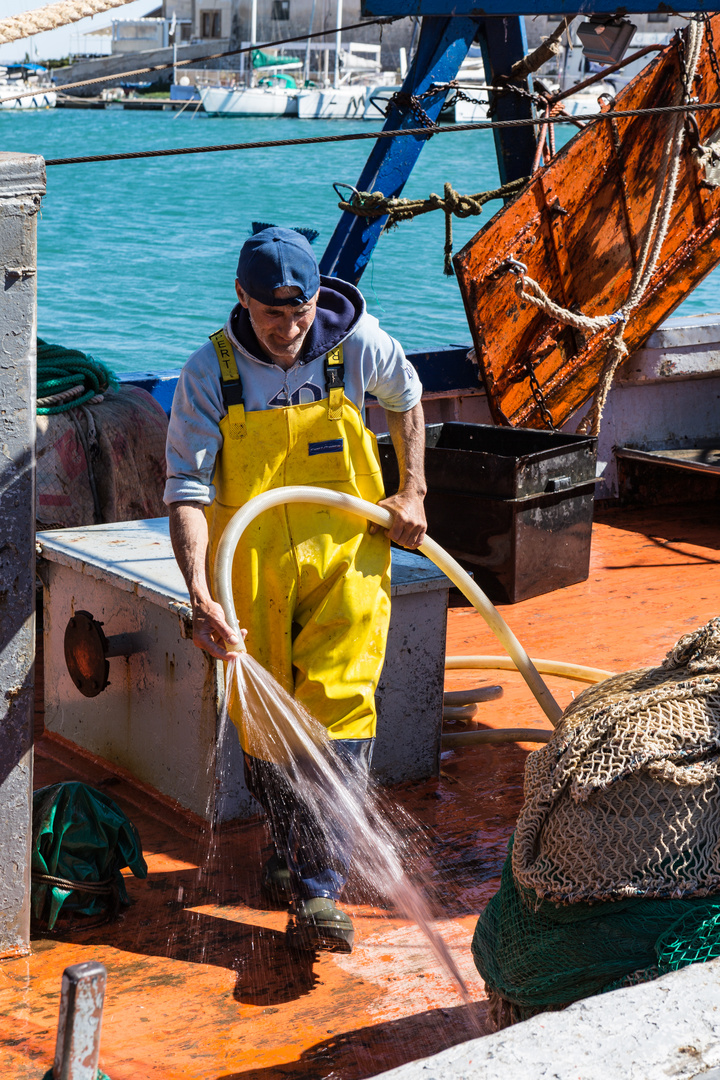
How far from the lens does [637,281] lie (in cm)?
737

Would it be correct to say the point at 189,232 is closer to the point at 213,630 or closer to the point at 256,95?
the point at 256,95

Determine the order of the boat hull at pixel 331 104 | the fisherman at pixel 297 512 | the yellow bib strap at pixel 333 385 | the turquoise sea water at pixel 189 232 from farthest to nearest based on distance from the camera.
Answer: the boat hull at pixel 331 104, the turquoise sea water at pixel 189 232, the yellow bib strap at pixel 333 385, the fisherman at pixel 297 512

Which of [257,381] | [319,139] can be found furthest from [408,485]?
[319,139]

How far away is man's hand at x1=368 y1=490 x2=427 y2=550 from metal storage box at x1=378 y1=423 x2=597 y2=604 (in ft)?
8.82

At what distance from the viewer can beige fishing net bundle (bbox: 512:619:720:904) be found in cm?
236

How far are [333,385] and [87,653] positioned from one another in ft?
4.75

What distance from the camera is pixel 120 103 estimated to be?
85000 millimetres

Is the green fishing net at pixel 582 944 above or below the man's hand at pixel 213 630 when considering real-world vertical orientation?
below

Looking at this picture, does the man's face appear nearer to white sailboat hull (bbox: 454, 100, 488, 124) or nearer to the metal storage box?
the metal storage box

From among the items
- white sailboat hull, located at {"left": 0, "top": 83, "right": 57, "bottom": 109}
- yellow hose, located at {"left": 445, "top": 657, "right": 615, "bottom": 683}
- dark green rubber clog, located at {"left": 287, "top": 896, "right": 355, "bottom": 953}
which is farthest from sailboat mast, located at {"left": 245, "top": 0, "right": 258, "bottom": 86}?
dark green rubber clog, located at {"left": 287, "top": 896, "right": 355, "bottom": 953}

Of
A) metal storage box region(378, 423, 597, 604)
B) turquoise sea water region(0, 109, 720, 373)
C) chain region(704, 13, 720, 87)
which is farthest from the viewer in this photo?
turquoise sea water region(0, 109, 720, 373)

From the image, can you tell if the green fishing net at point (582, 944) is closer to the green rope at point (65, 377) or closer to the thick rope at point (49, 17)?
the thick rope at point (49, 17)

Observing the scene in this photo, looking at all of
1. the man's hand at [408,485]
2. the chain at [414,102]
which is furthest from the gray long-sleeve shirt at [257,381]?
the chain at [414,102]

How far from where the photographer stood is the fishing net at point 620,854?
7.71 feet
